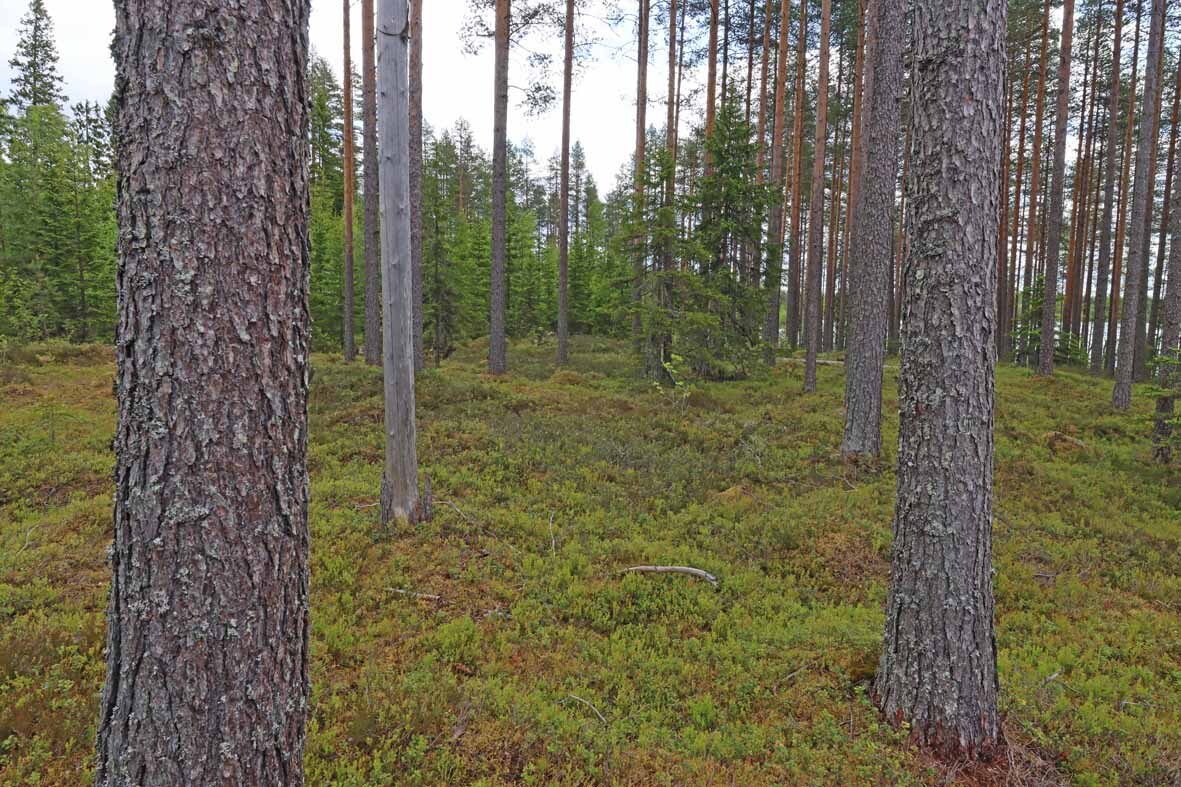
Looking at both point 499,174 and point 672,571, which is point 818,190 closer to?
point 499,174

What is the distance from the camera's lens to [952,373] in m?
3.59

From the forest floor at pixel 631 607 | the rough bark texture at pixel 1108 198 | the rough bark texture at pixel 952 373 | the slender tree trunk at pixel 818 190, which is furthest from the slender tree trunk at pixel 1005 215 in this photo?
the rough bark texture at pixel 952 373

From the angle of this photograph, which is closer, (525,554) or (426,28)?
(525,554)

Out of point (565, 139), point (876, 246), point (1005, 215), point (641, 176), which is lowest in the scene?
point (876, 246)

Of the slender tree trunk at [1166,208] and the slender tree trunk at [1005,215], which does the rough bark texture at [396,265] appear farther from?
the slender tree trunk at [1166,208]

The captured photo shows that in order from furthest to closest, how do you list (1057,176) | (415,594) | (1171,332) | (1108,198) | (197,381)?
A: 1. (1108,198)
2. (1057,176)
3. (1171,332)
4. (415,594)
5. (197,381)

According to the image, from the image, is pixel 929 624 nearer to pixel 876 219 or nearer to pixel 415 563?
pixel 415 563

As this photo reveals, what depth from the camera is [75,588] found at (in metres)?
4.99

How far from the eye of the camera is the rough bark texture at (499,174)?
15.3 meters

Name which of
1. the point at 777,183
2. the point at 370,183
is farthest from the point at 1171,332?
the point at 370,183

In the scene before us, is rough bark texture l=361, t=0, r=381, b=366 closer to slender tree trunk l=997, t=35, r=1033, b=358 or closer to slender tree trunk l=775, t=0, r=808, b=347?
slender tree trunk l=775, t=0, r=808, b=347

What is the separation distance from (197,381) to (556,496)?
659 cm

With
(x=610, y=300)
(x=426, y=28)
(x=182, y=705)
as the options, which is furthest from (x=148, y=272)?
(x=610, y=300)

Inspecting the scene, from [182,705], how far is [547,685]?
9.28ft
